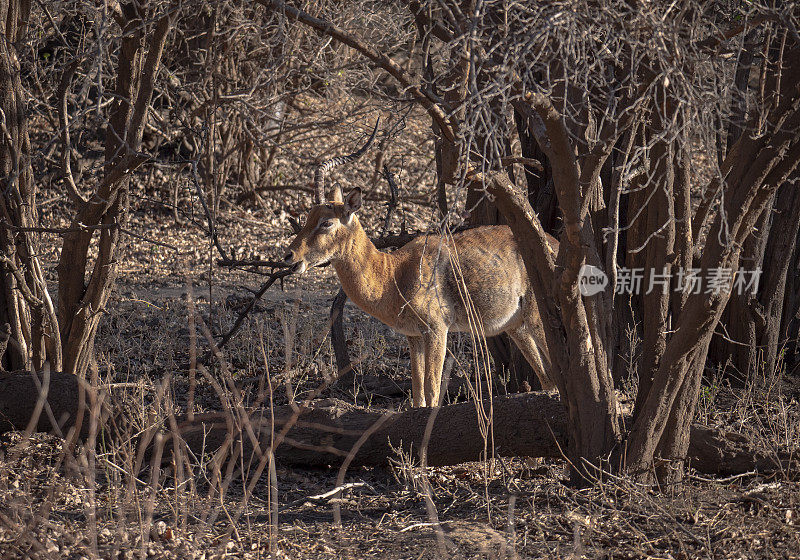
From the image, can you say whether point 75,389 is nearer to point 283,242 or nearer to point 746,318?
point 746,318

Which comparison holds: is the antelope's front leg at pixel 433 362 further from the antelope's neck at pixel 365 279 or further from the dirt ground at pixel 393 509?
the dirt ground at pixel 393 509

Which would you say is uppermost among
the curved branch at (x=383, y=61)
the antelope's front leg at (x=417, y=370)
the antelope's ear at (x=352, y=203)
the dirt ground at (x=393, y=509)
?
the curved branch at (x=383, y=61)

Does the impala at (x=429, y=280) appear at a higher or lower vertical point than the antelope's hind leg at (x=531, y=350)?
higher

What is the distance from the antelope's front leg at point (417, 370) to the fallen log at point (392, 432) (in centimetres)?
105

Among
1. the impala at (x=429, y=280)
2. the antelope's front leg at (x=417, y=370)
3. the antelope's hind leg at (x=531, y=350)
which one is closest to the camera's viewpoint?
the antelope's front leg at (x=417, y=370)

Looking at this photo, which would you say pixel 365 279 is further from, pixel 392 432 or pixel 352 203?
pixel 392 432

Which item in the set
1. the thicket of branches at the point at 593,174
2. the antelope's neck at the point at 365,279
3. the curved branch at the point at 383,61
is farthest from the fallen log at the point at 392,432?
the curved branch at the point at 383,61

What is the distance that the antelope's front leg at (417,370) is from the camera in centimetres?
796

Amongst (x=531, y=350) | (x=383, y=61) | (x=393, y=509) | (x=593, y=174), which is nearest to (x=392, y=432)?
(x=393, y=509)

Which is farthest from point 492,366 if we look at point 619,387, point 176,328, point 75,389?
point 75,389

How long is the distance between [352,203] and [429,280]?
1.01 metres

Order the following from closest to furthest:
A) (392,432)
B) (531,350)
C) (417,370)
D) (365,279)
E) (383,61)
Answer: (383,61) → (392,432) → (417,370) → (531,350) → (365,279)

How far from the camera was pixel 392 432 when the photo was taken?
6598 mm

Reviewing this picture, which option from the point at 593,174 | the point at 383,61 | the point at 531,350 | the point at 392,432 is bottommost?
the point at 392,432
